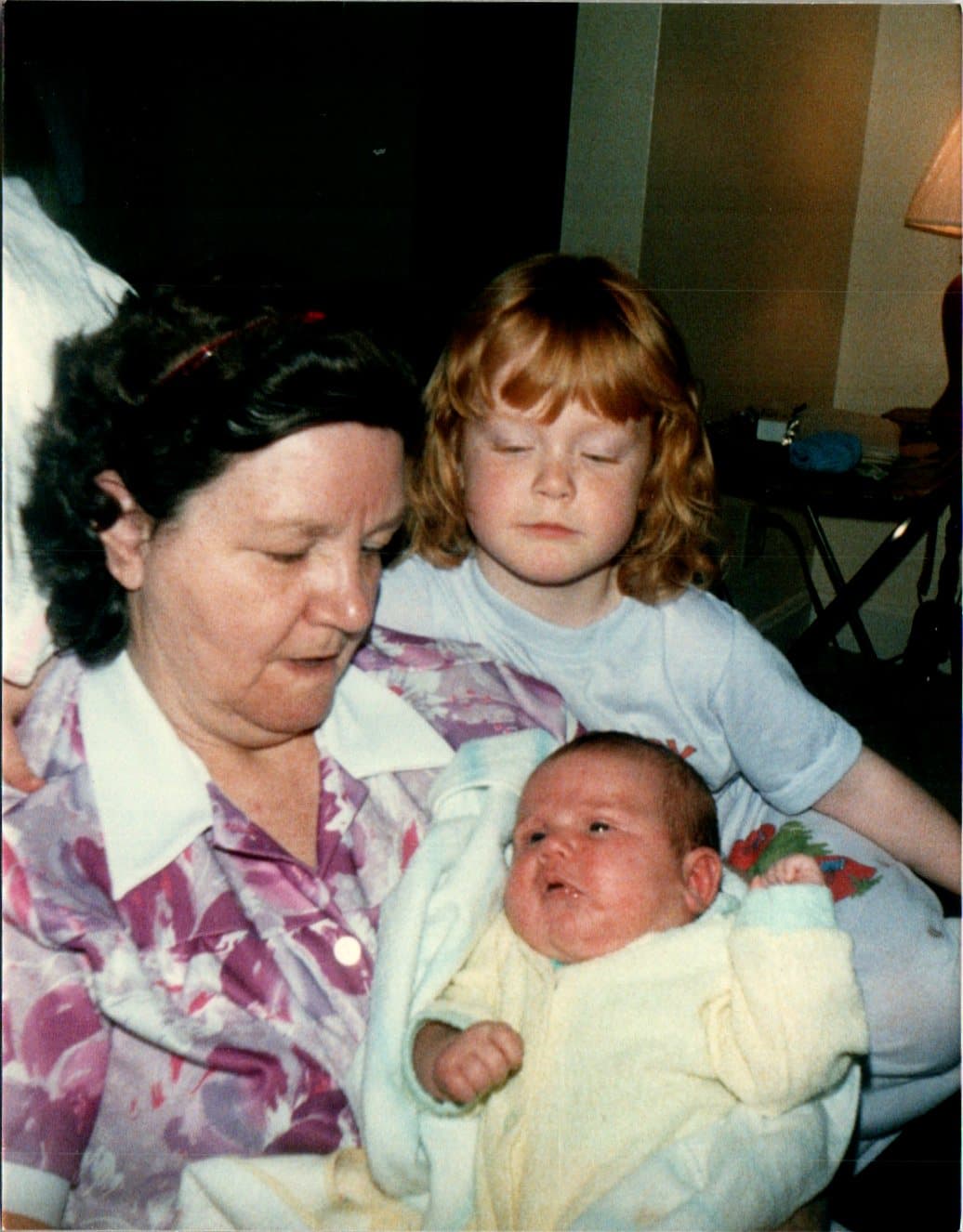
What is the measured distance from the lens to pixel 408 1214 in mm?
905

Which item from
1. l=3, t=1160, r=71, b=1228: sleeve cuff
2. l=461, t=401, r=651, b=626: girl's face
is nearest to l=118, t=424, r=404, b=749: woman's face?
l=461, t=401, r=651, b=626: girl's face

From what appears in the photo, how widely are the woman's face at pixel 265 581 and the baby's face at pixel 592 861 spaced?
23cm

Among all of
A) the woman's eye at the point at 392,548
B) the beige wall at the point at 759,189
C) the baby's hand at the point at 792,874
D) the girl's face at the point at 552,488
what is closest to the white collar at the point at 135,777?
the woman's eye at the point at 392,548

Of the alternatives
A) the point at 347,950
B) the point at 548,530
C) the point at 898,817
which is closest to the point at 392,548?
the point at 548,530

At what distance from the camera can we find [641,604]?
1190mm

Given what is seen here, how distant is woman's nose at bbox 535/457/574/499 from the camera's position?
3.36 feet

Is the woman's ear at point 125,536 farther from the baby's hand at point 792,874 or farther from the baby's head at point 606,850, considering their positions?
the baby's hand at point 792,874

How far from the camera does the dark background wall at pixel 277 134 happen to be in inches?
35.9

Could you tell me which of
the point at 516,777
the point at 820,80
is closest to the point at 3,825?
the point at 516,777

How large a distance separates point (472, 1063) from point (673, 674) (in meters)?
0.46

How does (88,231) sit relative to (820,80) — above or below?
below

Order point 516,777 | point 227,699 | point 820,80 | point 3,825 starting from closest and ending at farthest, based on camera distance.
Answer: point 3,825
point 227,699
point 516,777
point 820,80

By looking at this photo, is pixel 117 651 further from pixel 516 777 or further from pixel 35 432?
pixel 516 777

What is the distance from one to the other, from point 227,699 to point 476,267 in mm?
498
